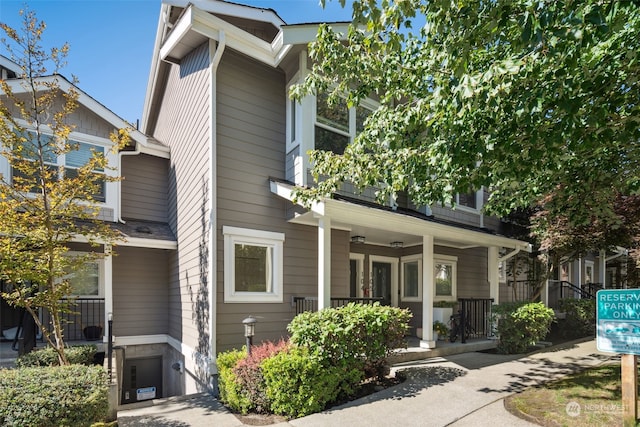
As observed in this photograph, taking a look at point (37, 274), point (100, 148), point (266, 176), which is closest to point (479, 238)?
point (266, 176)

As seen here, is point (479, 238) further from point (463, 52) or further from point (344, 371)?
point (463, 52)

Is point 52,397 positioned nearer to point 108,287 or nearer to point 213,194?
point 213,194

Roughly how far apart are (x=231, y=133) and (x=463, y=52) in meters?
4.75

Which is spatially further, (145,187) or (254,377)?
(145,187)

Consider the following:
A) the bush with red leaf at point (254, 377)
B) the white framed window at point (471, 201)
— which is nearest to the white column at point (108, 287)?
the bush with red leaf at point (254, 377)

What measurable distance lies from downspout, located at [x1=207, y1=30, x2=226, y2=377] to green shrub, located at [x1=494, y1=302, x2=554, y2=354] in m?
6.59

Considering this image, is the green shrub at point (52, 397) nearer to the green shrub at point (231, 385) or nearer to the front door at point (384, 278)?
the green shrub at point (231, 385)

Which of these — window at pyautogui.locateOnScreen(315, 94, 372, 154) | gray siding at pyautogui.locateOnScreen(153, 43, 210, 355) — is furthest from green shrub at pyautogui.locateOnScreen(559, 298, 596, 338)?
gray siding at pyautogui.locateOnScreen(153, 43, 210, 355)

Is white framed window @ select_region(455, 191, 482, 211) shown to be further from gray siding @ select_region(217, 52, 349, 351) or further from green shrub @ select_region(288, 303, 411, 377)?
green shrub @ select_region(288, 303, 411, 377)

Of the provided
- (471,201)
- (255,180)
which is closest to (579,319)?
(471,201)

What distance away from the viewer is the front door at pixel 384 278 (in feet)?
34.9

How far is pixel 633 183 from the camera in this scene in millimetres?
5012

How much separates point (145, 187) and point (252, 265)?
16.7 feet

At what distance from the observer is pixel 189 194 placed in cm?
824
